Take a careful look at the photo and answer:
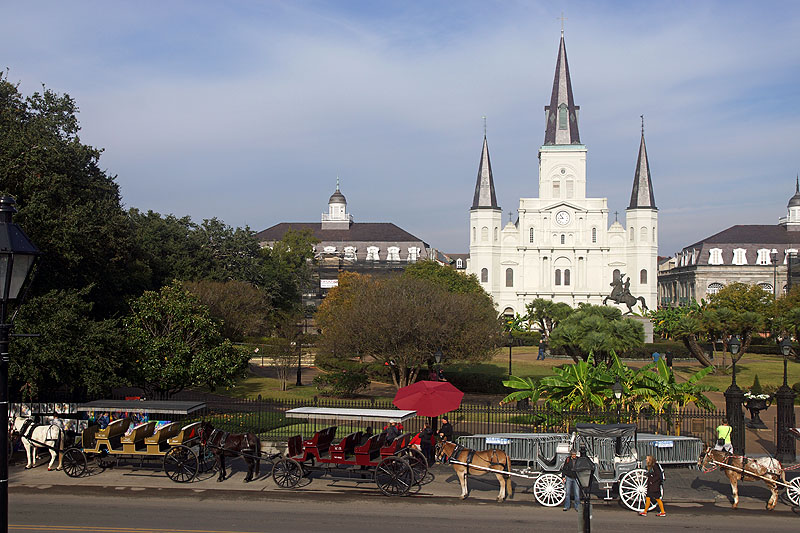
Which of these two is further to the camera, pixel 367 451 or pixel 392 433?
pixel 392 433

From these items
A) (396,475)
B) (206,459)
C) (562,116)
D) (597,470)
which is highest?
(562,116)

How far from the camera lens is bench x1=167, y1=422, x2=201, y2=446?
15.0 m

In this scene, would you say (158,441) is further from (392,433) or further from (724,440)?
(724,440)

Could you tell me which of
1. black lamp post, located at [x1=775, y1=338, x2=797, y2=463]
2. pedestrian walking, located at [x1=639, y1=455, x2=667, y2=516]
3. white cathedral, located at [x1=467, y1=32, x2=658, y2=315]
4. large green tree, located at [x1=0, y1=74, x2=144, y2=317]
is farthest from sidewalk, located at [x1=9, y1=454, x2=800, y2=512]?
white cathedral, located at [x1=467, y1=32, x2=658, y2=315]

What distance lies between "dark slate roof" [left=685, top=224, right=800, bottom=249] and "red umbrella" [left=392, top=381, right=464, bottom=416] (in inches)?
3833

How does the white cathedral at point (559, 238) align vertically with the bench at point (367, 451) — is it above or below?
above

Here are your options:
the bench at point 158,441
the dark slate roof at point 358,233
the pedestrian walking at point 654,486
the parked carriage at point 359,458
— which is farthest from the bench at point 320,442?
the dark slate roof at point 358,233

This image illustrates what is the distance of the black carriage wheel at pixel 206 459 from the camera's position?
15.4 metres

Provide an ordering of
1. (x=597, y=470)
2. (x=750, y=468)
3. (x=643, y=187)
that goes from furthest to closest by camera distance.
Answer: (x=643, y=187)
(x=750, y=468)
(x=597, y=470)

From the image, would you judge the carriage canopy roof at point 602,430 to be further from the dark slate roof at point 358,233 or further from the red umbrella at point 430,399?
the dark slate roof at point 358,233

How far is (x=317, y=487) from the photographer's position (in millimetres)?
14859

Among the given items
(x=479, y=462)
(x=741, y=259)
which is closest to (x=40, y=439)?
(x=479, y=462)

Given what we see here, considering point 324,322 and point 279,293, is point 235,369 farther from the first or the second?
point 279,293

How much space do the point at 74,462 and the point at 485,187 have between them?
77605mm
